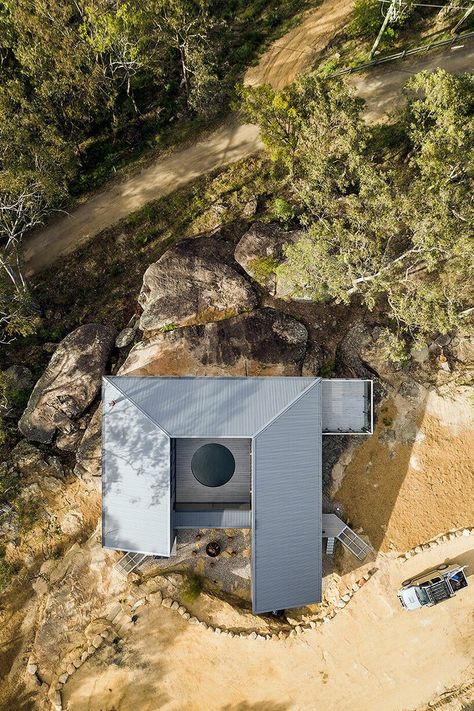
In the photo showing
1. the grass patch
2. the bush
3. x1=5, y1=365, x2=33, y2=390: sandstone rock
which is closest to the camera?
the grass patch

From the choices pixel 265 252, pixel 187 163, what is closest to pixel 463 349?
pixel 265 252

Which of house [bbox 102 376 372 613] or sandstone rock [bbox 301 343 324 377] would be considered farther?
sandstone rock [bbox 301 343 324 377]

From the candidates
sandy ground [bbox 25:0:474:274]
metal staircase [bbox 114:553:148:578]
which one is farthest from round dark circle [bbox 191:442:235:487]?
sandy ground [bbox 25:0:474:274]

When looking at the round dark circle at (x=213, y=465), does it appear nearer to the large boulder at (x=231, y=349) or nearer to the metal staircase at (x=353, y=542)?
the large boulder at (x=231, y=349)

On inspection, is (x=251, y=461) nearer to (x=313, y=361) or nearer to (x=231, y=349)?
(x=231, y=349)

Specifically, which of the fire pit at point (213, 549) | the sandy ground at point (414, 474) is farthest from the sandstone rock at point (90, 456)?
the sandy ground at point (414, 474)

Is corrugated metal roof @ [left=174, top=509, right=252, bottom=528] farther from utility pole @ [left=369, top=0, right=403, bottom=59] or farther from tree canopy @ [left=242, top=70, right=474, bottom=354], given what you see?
utility pole @ [left=369, top=0, right=403, bottom=59]
